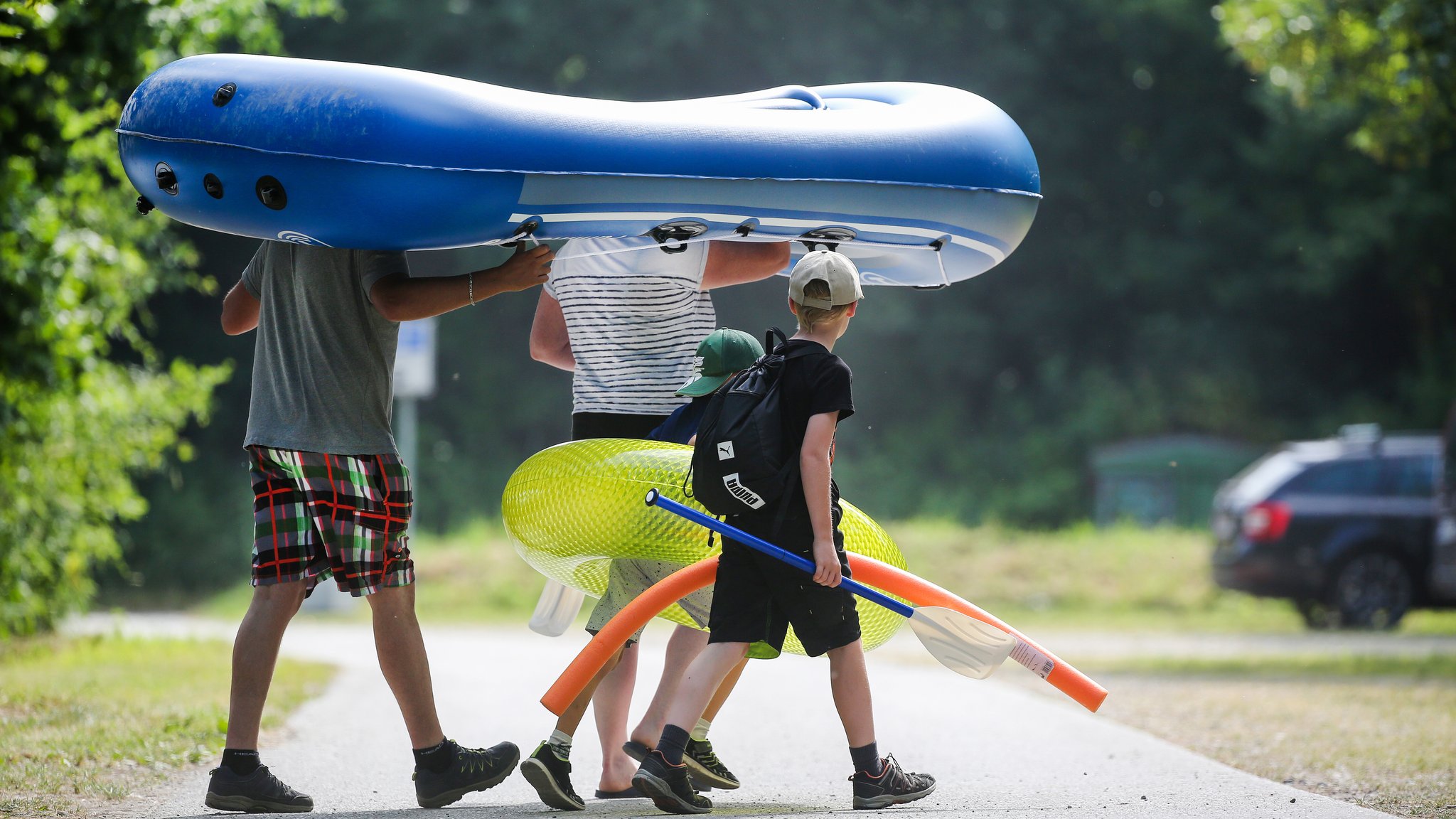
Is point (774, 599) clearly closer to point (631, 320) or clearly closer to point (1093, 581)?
point (631, 320)

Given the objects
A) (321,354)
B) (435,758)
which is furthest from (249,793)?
(321,354)

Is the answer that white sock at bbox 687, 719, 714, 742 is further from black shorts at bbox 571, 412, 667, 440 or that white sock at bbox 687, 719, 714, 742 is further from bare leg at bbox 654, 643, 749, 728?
black shorts at bbox 571, 412, 667, 440

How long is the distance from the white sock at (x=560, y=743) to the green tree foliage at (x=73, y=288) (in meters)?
4.07

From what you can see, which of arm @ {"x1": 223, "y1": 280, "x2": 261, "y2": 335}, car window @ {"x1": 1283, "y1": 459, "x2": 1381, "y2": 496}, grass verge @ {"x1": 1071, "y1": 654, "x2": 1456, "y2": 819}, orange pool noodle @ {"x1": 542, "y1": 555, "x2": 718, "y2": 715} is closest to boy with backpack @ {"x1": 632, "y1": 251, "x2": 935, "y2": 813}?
orange pool noodle @ {"x1": 542, "y1": 555, "x2": 718, "y2": 715}

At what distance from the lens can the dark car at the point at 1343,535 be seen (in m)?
13.4

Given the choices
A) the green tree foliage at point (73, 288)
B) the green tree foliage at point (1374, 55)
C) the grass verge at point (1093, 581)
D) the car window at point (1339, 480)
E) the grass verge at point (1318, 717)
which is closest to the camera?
the grass verge at point (1318, 717)

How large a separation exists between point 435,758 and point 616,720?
0.59 metres

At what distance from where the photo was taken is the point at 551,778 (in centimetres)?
434

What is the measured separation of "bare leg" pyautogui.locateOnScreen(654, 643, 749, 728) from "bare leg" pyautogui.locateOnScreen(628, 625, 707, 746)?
6.1 inches

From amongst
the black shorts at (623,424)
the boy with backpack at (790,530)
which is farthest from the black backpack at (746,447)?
the black shorts at (623,424)

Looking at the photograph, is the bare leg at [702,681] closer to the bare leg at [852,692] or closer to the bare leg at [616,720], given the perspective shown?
the bare leg at [852,692]

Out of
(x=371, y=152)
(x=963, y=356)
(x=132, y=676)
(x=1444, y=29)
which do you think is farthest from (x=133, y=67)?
(x=963, y=356)

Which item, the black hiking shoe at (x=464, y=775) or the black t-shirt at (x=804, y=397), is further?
the black hiking shoe at (x=464, y=775)

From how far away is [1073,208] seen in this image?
28203 millimetres
